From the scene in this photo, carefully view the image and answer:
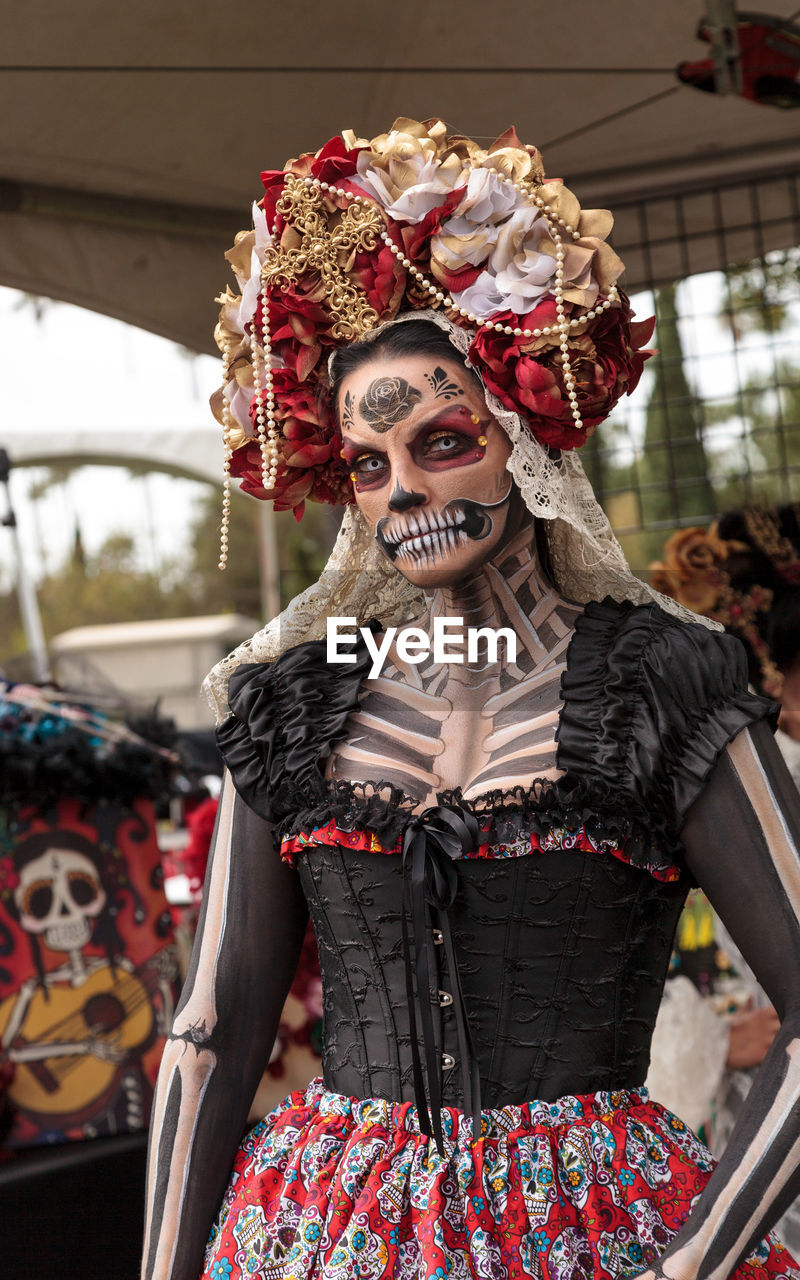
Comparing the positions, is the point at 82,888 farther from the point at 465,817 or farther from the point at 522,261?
the point at 522,261

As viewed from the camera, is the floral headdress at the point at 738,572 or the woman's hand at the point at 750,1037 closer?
the woman's hand at the point at 750,1037

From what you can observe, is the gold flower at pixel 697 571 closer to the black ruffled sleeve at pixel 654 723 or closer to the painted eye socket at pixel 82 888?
the painted eye socket at pixel 82 888

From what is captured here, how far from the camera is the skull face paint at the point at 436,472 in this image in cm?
143

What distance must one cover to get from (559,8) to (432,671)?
63.7 inches

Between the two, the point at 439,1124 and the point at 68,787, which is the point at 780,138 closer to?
the point at 68,787

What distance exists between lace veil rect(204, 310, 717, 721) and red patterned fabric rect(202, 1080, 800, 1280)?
532 mm

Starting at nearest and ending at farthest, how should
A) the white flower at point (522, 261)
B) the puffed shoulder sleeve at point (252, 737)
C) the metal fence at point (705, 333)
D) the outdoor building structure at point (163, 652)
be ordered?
the white flower at point (522, 261) < the puffed shoulder sleeve at point (252, 737) < the metal fence at point (705, 333) < the outdoor building structure at point (163, 652)

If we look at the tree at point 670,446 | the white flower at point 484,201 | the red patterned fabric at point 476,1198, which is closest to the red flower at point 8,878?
the red patterned fabric at point 476,1198

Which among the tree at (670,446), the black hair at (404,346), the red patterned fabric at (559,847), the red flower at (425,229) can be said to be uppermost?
the tree at (670,446)

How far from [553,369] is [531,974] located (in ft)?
2.00

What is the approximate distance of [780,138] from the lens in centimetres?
309

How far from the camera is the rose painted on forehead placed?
56.5 inches

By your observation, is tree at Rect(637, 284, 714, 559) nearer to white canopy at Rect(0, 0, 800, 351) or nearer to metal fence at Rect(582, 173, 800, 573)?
metal fence at Rect(582, 173, 800, 573)

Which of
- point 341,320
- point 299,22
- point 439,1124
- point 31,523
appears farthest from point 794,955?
point 31,523
